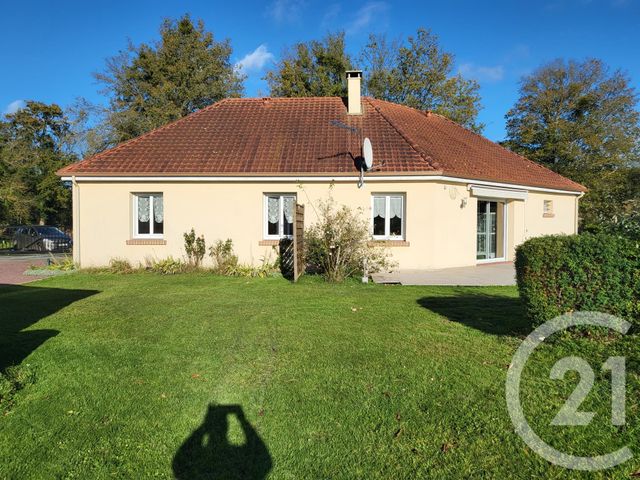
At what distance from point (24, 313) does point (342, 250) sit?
680 cm

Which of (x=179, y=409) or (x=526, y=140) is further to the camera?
(x=526, y=140)

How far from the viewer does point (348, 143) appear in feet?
48.4

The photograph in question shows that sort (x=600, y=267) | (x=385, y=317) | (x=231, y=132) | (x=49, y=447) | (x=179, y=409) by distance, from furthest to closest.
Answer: (x=231, y=132) → (x=385, y=317) → (x=600, y=267) → (x=179, y=409) → (x=49, y=447)

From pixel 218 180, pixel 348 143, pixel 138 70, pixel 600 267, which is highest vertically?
pixel 138 70

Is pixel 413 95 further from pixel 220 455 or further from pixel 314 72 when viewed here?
pixel 220 455

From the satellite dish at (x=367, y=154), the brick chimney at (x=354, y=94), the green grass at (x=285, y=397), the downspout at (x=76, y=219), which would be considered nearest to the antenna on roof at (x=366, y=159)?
the satellite dish at (x=367, y=154)

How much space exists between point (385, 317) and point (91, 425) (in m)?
4.29

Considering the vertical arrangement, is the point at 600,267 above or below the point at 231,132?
below

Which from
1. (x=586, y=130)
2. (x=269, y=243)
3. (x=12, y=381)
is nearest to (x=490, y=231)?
(x=269, y=243)

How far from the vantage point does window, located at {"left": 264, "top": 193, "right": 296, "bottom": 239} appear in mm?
13734

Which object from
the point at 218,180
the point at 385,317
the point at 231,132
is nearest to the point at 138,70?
the point at 231,132

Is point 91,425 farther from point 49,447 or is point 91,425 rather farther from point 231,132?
point 231,132

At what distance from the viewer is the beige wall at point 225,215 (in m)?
13.3

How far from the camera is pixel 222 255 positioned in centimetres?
1340
